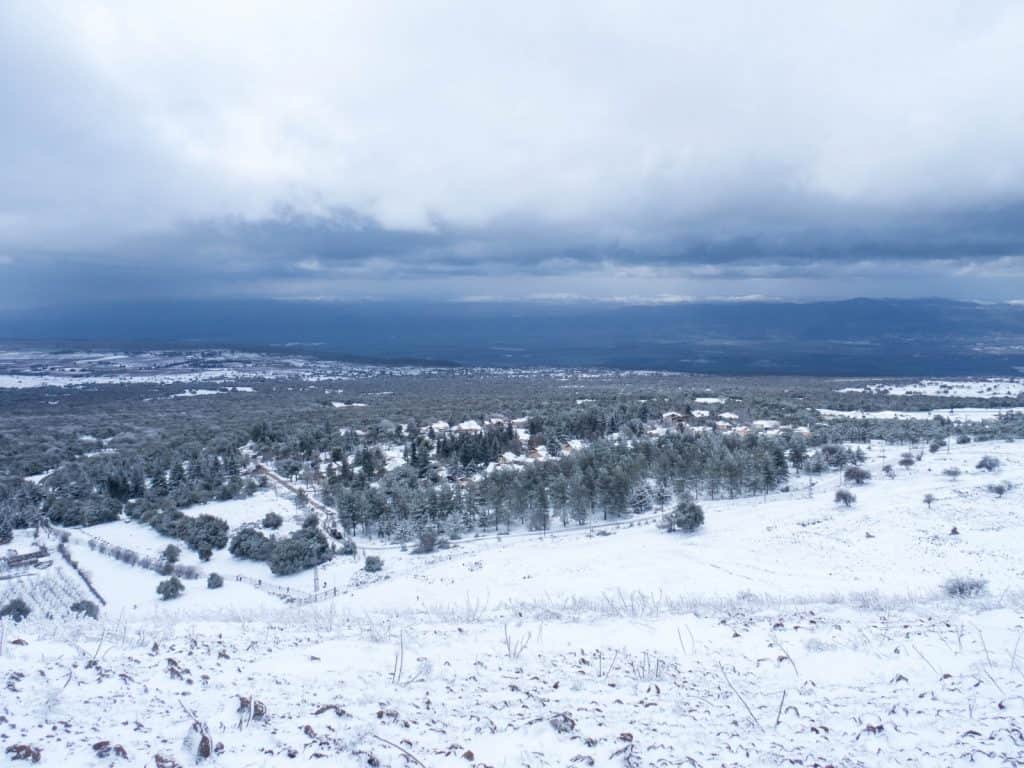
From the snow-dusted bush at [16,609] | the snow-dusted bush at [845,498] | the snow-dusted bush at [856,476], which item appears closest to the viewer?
the snow-dusted bush at [16,609]

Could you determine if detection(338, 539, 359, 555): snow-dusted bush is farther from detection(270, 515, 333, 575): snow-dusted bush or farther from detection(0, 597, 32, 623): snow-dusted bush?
detection(0, 597, 32, 623): snow-dusted bush

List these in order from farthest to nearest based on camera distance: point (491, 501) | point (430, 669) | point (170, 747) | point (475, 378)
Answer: point (475, 378)
point (491, 501)
point (430, 669)
point (170, 747)

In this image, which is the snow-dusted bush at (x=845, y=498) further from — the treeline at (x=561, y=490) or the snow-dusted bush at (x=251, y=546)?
the snow-dusted bush at (x=251, y=546)

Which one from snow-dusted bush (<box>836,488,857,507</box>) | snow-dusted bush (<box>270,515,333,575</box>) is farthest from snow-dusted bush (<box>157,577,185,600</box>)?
snow-dusted bush (<box>836,488,857,507</box>)

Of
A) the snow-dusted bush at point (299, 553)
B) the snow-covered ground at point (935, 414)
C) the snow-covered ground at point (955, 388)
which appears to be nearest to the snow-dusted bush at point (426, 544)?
the snow-dusted bush at point (299, 553)

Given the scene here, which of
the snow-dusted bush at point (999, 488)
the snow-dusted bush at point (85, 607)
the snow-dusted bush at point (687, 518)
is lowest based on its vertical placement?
the snow-dusted bush at point (85, 607)

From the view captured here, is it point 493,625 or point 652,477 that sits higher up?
point 493,625

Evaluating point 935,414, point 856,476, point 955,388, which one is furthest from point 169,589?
point 955,388

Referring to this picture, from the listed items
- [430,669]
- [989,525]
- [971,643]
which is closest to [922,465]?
[989,525]

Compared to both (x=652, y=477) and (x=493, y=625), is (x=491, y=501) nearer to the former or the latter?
(x=652, y=477)
